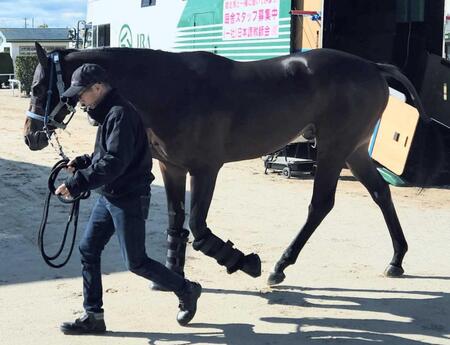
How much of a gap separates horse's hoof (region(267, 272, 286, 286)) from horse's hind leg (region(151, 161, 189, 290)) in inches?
26.6

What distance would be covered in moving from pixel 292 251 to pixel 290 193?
3.78 metres

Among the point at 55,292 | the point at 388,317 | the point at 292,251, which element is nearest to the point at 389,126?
the point at 292,251

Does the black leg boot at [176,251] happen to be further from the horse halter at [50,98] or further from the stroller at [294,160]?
the stroller at [294,160]

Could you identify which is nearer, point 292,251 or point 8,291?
point 8,291

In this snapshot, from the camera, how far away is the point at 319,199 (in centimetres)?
534

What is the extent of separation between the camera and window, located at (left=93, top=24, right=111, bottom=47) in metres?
17.8

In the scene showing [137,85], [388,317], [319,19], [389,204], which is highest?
[319,19]

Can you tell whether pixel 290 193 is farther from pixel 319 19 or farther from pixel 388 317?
pixel 388 317

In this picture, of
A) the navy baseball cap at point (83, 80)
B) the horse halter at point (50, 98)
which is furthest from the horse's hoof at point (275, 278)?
the navy baseball cap at point (83, 80)

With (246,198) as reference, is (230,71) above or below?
above

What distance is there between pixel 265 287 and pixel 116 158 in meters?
1.92

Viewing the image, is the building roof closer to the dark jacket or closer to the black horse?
the black horse

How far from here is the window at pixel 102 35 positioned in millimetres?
17781

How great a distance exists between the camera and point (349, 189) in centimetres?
944
